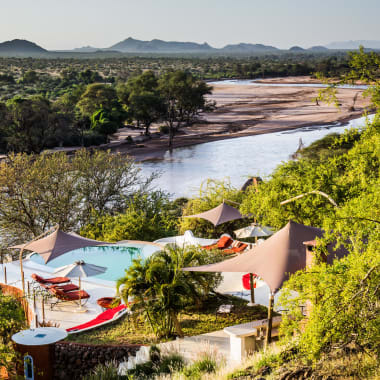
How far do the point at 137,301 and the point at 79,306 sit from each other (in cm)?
286

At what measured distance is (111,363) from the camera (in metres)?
9.62

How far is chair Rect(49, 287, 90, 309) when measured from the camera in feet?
42.5

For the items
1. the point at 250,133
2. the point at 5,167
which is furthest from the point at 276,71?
the point at 5,167

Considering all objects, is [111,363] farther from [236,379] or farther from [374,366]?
[374,366]

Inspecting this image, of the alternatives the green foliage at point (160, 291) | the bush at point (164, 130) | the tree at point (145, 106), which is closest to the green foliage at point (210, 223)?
the green foliage at point (160, 291)

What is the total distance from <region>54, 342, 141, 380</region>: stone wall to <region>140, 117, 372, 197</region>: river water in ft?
84.4

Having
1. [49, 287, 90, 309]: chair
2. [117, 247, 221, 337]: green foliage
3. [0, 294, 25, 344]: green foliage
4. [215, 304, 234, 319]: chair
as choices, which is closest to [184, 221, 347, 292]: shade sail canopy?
[117, 247, 221, 337]: green foliage

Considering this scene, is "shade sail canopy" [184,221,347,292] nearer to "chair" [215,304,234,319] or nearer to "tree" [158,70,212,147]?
"chair" [215,304,234,319]

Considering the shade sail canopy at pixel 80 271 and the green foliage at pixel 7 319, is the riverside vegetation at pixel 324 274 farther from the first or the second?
the shade sail canopy at pixel 80 271

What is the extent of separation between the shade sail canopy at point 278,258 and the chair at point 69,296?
3.92m

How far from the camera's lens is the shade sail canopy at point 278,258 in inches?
380

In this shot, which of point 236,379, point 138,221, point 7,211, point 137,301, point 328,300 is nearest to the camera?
point 328,300

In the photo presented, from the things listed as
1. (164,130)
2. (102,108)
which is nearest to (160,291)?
(102,108)

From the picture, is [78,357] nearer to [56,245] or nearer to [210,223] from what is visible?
[56,245]
